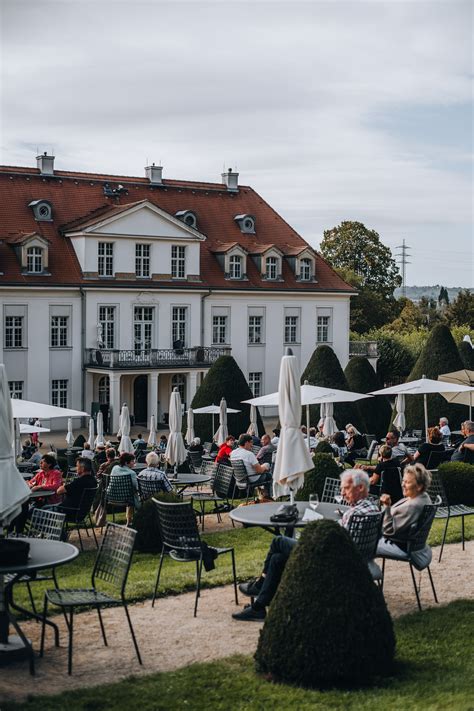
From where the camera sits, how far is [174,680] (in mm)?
7598

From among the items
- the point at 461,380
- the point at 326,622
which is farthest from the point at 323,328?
the point at 326,622

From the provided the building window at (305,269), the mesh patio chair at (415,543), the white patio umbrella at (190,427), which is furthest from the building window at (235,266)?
the mesh patio chair at (415,543)

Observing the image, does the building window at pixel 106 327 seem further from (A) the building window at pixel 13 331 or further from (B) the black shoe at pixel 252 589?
(B) the black shoe at pixel 252 589

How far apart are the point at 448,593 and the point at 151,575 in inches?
132

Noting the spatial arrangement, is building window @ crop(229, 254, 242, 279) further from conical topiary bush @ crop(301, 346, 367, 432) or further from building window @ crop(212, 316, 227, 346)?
conical topiary bush @ crop(301, 346, 367, 432)

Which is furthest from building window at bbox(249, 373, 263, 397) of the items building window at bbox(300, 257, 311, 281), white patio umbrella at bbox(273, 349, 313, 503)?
white patio umbrella at bbox(273, 349, 313, 503)

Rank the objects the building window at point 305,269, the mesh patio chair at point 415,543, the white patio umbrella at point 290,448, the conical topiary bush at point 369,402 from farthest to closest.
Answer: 1. the building window at point 305,269
2. the conical topiary bush at point 369,402
3. the white patio umbrella at point 290,448
4. the mesh patio chair at point 415,543

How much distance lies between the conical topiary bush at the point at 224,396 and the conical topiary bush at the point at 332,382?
213 centimetres

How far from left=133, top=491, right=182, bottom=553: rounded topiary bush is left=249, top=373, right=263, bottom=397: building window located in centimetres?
3373

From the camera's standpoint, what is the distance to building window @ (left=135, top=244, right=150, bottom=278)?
43.8 m

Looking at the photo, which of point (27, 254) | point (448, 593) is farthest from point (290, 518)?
point (27, 254)

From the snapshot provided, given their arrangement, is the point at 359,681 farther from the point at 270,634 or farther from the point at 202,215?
the point at 202,215

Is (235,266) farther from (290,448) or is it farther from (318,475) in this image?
(290,448)

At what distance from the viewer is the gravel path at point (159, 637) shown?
7.78m
